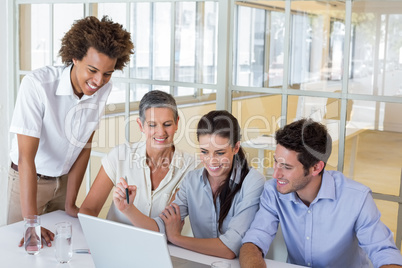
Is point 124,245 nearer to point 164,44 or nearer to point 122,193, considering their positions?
point 122,193

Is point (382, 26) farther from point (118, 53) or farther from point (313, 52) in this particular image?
point (118, 53)

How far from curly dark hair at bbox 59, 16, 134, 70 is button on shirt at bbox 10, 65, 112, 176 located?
12 cm

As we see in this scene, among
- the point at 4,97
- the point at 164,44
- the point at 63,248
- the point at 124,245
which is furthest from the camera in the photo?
the point at 4,97

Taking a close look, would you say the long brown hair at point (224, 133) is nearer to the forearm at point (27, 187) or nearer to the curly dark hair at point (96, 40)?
the curly dark hair at point (96, 40)

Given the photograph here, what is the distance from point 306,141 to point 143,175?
2.34ft

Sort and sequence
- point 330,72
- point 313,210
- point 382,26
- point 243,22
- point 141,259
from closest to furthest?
1. point 141,259
2. point 313,210
3. point 382,26
4. point 330,72
5. point 243,22

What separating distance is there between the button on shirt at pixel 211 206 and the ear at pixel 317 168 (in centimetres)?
23

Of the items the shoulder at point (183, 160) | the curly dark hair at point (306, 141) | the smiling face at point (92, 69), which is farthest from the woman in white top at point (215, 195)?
the smiling face at point (92, 69)

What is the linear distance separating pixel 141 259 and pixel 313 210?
0.70m

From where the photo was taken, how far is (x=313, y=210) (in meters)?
1.93

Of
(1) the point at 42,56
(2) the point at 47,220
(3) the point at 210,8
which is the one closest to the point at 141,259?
(2) the point at 47,220

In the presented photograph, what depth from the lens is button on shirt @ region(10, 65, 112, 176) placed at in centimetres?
219

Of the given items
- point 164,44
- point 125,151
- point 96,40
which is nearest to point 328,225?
point 125,151

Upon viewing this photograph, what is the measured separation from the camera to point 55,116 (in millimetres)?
2297
